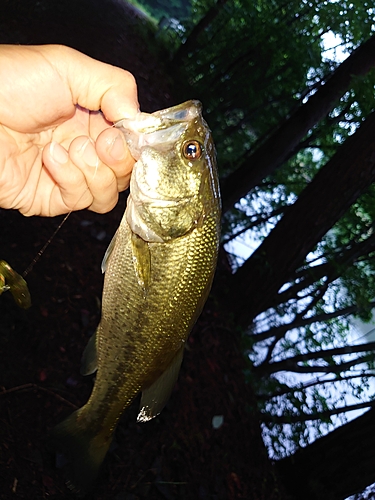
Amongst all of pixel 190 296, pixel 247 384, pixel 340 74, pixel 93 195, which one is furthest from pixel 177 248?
pixel 340 74

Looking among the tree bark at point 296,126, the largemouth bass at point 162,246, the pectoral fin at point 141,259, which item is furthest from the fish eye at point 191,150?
the tree bark at point 296,126

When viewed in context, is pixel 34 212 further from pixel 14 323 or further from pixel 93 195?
pixel 14 323

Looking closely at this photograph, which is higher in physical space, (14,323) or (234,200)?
(234,200)

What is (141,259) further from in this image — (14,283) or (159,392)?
(159,392)

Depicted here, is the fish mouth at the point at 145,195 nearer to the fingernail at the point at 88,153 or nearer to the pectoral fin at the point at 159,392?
the fingernail at the point at 88,153

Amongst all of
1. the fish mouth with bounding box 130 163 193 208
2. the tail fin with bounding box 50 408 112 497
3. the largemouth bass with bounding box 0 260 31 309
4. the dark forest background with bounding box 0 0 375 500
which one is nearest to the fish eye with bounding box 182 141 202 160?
the fish mouth with bounding box 130 163 193 208

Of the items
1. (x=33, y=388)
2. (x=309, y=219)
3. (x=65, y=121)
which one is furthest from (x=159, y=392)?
(x=309, y=219)

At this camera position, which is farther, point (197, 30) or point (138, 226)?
point (197, 30)
